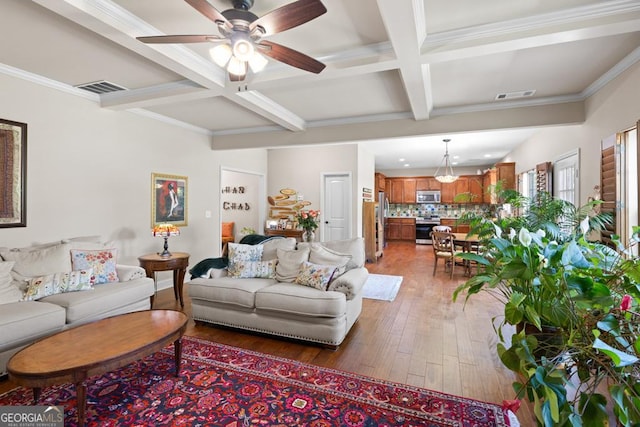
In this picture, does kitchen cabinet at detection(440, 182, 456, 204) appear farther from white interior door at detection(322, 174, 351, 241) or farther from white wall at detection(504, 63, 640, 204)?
white wall at detection(504, 63, 640, 204)

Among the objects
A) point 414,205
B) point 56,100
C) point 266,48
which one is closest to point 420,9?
point 266,48

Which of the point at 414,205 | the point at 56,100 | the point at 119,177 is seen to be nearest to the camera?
the point at 56,100

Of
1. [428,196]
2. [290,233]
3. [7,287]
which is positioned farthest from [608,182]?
[428,196]

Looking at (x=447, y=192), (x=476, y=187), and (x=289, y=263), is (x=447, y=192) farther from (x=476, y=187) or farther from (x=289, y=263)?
(x=289, y=263)

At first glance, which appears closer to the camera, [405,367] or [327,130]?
[405,367]

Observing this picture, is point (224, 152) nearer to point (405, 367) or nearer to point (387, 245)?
point (405, 367)

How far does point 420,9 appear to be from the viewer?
2121 millimetres

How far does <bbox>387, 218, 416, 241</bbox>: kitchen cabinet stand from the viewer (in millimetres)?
10898

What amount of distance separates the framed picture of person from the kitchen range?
25.4ft

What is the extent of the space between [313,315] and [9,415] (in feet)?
6.87

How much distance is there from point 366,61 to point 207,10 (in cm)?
139

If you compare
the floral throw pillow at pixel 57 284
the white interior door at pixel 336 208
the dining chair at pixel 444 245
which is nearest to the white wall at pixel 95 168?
the floral throw pillow at pixel 57 284

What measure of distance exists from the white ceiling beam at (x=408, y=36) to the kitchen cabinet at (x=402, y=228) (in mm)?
7914

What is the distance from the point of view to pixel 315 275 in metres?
3.23
